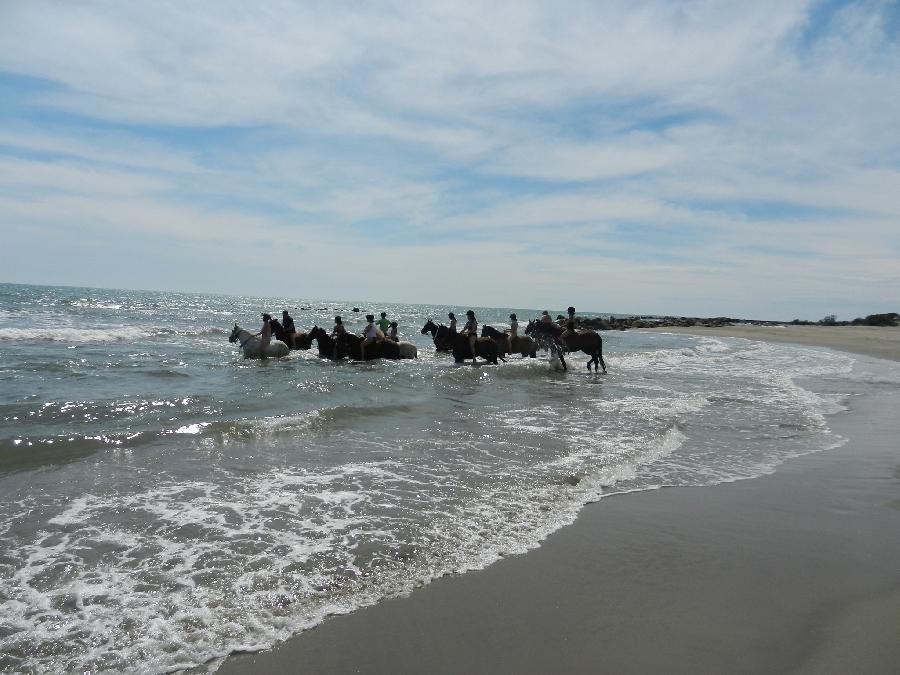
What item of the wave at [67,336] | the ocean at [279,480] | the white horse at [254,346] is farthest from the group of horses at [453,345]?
the wave at [67,336]

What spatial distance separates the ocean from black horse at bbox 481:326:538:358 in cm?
693

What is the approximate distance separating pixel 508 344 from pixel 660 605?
19.9m

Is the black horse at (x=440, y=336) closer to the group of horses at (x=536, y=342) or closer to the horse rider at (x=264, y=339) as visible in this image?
the group of horses at (x=536, y=342)

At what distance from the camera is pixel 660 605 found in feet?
12.9

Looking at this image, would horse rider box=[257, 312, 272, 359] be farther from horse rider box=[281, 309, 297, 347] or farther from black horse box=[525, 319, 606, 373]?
black horse box=[525, 319, 606, 373]

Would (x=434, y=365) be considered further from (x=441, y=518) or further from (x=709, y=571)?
(x=709, y=571)

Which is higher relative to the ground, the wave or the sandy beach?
the sandy beach

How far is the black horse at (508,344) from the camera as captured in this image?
22.7 m

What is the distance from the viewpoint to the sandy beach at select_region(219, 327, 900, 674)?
10.7 ft

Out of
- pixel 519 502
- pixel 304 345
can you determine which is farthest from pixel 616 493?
pixel 304 345

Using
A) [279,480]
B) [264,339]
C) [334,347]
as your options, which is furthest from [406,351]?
[279,480]

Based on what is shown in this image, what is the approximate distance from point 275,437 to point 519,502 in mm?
4196

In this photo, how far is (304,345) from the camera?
78.6 ft

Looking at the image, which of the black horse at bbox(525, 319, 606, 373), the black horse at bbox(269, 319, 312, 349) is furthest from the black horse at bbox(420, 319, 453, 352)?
the black horse at bbox(269, 319, 312, 349)
